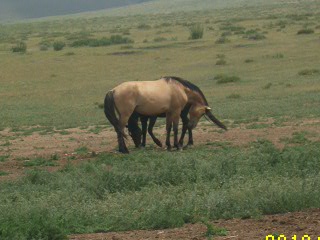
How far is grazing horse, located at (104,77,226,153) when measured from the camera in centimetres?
1634

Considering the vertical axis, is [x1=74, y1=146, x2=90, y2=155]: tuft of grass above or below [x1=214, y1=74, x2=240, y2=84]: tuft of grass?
above

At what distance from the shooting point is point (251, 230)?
27.8 feet

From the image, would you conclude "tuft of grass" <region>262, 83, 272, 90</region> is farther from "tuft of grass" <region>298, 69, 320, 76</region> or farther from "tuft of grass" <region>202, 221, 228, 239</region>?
"tuft of grass" <region>202, 221, 228, 239</region>

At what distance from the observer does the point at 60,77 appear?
1339 inches

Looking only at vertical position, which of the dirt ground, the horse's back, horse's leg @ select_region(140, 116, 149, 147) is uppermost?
the horse's back

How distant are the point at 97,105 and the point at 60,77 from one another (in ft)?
29.5

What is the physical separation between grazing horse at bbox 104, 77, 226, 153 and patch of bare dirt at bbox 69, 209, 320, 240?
289 inches

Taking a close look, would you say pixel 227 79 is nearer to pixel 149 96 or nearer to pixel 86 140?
pixel 86 140

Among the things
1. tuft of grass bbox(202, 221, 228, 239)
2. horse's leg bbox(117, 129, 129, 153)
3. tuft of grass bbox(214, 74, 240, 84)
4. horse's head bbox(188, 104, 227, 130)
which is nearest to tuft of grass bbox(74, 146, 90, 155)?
horse's leg bbox(117, 129, 129, 153)

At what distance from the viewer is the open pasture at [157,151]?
31.7 feet

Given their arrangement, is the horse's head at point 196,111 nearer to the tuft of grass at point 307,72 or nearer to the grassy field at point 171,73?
the grassy field at point 171,73

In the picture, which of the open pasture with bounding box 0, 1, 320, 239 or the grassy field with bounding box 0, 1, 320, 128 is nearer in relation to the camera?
the open pasture with bounding box 0, 1, 320, 239

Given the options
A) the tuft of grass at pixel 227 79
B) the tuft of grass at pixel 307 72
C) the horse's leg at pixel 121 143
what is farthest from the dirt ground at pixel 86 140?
the tuft of grass at pixel 307 72

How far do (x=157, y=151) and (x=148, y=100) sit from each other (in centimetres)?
104
